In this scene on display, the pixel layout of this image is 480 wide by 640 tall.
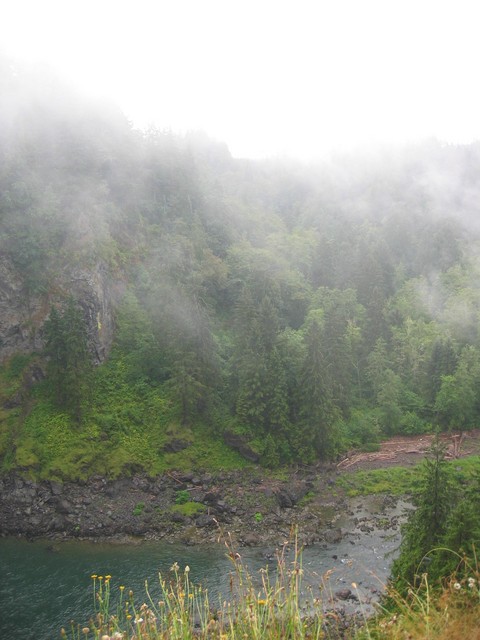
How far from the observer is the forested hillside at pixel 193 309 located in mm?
51625

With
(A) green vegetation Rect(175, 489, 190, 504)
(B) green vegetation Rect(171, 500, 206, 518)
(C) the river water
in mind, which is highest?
(A) green vegetation Rect(175, 489, 190, 504)

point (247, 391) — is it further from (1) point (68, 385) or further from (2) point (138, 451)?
(1) point (68, 385)

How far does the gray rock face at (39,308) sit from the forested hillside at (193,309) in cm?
18

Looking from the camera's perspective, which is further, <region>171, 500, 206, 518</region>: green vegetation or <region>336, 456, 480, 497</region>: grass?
<region>336, 456, 480, 497</region>: grass

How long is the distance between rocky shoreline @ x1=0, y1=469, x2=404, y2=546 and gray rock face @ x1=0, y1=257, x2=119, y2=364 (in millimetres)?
18419

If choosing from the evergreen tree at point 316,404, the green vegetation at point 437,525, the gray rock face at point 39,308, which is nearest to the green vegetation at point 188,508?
the evergreen tree at point 316,404

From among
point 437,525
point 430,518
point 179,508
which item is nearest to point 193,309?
point 179,508

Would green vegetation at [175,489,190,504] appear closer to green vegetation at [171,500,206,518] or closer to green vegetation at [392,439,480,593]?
green vegetation at [171,500,206,518]

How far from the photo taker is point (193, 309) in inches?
2302

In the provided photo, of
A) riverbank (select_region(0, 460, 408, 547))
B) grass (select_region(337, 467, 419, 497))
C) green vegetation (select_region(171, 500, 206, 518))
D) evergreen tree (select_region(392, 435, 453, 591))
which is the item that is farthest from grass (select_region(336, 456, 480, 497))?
evergreen tree (select_region(392, 435, 453, 591))

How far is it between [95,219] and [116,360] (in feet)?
73.8

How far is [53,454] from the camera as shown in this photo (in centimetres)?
4709

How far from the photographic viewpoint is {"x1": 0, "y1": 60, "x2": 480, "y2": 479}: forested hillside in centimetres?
5162

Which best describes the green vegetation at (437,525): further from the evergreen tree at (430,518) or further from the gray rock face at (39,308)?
the gray rock face at (39,308)
